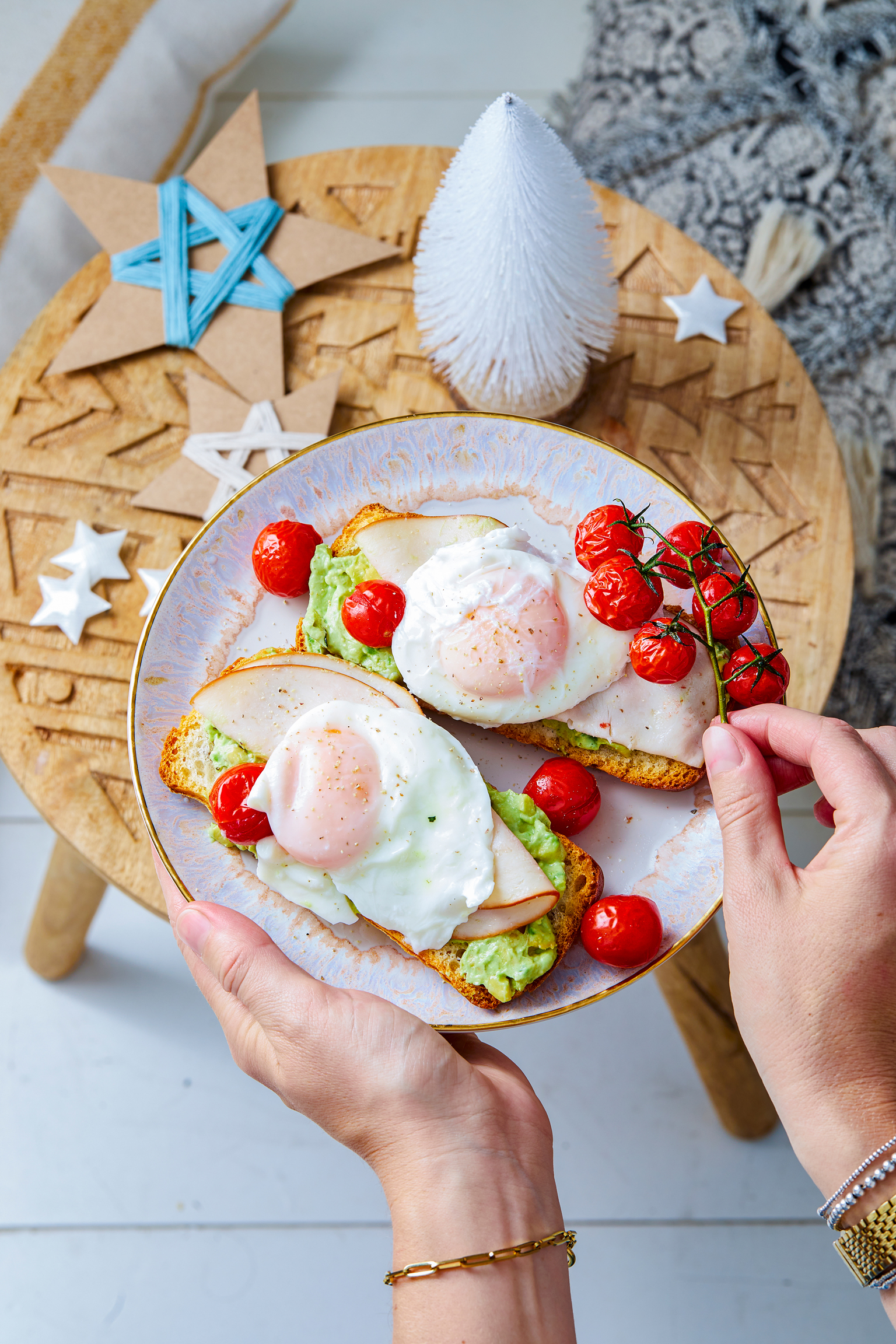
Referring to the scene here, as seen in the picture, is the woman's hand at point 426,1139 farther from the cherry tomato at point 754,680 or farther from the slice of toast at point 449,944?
the cherry tomato at point 754,680

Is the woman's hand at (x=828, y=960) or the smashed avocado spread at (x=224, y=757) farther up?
the woman's hand at (x=828, y=960)

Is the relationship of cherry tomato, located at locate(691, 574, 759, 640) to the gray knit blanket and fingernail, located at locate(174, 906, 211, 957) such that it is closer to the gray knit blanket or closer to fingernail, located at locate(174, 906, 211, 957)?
fingernail, located at locate(174, 906, 211, 957)

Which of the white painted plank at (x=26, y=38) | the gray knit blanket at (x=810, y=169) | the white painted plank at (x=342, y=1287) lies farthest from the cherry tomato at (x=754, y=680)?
the white painted plank at (x=26, y=38)

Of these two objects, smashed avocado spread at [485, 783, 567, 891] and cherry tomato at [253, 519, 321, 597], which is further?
cherry tomato at [253, 519, 321, 597]

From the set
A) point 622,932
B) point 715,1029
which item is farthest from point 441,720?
point 715,1029

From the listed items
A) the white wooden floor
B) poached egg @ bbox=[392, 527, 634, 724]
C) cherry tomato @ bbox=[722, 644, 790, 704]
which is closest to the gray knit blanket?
the white wooden floor

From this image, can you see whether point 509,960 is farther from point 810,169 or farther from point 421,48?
point 421,48

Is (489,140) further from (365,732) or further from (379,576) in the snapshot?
(365,732)
